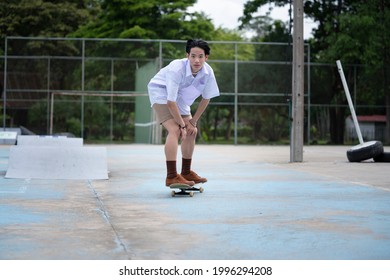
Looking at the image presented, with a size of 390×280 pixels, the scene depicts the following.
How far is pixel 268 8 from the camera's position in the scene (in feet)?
128

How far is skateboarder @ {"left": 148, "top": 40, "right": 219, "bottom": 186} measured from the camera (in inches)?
319

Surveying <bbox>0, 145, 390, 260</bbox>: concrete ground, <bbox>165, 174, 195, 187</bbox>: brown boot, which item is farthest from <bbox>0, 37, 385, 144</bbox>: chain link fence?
<bbox>165, 174, 195, 187</bbox>: brown boot

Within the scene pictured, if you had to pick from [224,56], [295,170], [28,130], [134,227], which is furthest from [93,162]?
[224,56]

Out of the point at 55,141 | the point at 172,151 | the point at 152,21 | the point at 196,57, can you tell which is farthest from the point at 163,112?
the point at 152,21

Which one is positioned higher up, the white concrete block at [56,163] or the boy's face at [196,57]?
the boy's face at [196,57]

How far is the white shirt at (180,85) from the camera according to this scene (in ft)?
26.5

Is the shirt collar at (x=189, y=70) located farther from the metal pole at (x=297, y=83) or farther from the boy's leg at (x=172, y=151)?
the metal pole at (x=297, y=83)

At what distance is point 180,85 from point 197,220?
239 cm

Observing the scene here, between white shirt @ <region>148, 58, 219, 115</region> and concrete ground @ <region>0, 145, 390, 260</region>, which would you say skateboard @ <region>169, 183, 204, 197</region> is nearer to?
concrete ground @ <region>0, 145, 390, 260</region>

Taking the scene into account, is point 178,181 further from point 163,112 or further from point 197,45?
point 197,45

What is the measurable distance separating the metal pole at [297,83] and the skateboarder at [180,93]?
26.1 ft

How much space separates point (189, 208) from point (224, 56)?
4835cm

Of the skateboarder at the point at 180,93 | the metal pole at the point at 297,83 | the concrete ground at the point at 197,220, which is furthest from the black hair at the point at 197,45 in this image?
the metal pole at the point at 297,83

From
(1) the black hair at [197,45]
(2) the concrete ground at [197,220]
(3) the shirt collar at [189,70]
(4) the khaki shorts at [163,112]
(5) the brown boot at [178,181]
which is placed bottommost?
(2) the concrete ground at [197,220]
